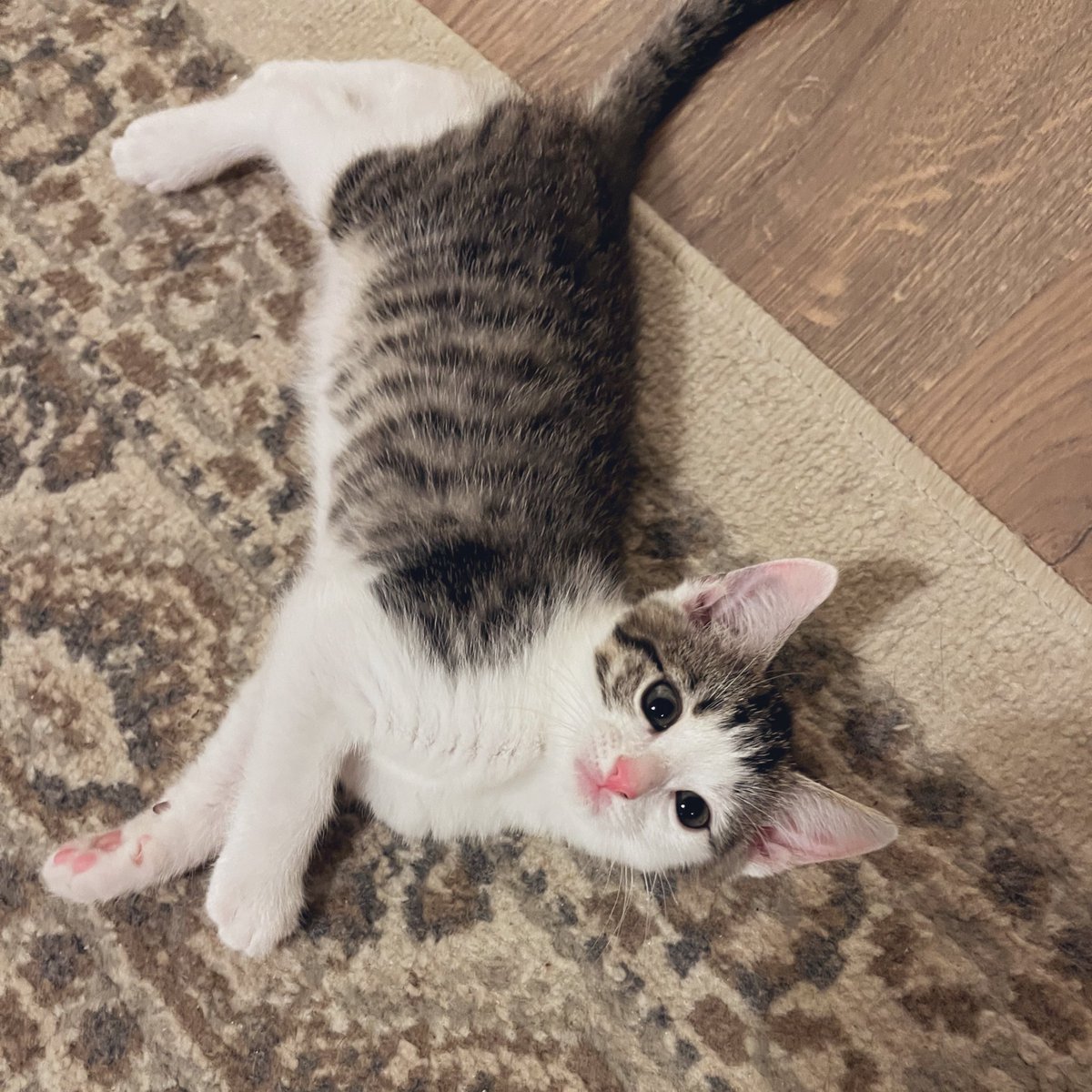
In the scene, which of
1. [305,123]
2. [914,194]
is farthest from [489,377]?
[914,194]

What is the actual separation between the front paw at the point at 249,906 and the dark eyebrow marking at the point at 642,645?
46 cm

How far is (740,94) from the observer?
1.26 metres

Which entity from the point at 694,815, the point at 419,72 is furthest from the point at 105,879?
the point at 419,72

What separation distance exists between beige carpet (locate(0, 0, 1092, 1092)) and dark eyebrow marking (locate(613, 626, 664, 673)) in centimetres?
26

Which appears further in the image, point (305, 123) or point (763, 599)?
point (305, 123)

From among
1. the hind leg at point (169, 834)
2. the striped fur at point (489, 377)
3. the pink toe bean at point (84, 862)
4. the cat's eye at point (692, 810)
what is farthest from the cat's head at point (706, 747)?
the pink toe bean at point (84, 862)

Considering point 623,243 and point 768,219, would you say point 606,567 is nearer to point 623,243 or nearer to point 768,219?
point 623,243

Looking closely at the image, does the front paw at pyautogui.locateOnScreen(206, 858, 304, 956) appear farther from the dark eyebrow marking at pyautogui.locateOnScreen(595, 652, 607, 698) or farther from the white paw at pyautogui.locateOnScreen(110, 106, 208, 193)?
the white paw at pyautogui.locateOnScreen(110, 106, 208, 193)

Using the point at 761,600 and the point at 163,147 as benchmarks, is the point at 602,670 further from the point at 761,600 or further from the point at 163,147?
the point at 163,147

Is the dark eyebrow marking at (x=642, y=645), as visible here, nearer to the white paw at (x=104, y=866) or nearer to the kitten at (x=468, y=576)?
the kitten at (x=468, y=576)

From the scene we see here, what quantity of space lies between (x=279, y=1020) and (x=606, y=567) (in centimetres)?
66

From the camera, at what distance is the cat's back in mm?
966

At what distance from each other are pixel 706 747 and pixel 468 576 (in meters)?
0.30

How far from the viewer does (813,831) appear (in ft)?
2.98
